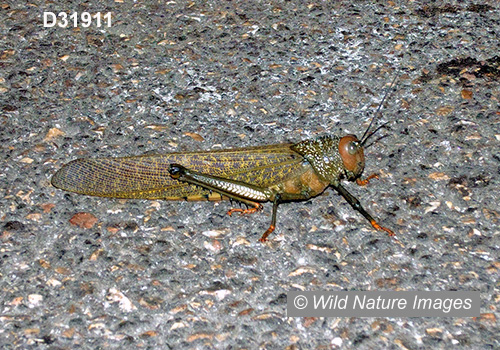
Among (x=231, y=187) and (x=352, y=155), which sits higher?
(x=352, y=155)

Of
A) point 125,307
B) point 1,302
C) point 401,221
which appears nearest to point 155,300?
point 125,307

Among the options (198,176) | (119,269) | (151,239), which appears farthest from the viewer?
(198,176)

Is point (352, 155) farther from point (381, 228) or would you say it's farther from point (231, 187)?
point (231, 187)

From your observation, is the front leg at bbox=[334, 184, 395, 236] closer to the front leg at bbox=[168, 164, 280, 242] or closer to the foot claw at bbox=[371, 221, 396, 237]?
the foot claw at bbox=[371, 221, 396, 237]

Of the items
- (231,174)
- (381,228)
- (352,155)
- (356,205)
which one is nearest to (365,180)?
(352,155)

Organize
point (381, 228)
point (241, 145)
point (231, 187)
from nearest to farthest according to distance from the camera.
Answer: point (381, 228)
point (231, 187)
point (241, 145)

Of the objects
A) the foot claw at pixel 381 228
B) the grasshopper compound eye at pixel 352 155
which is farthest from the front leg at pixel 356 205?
the grasshopper compound eye at pixel 352 155

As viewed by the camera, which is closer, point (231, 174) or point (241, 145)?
point (231, 174)

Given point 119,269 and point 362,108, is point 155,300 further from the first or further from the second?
point 362,108
